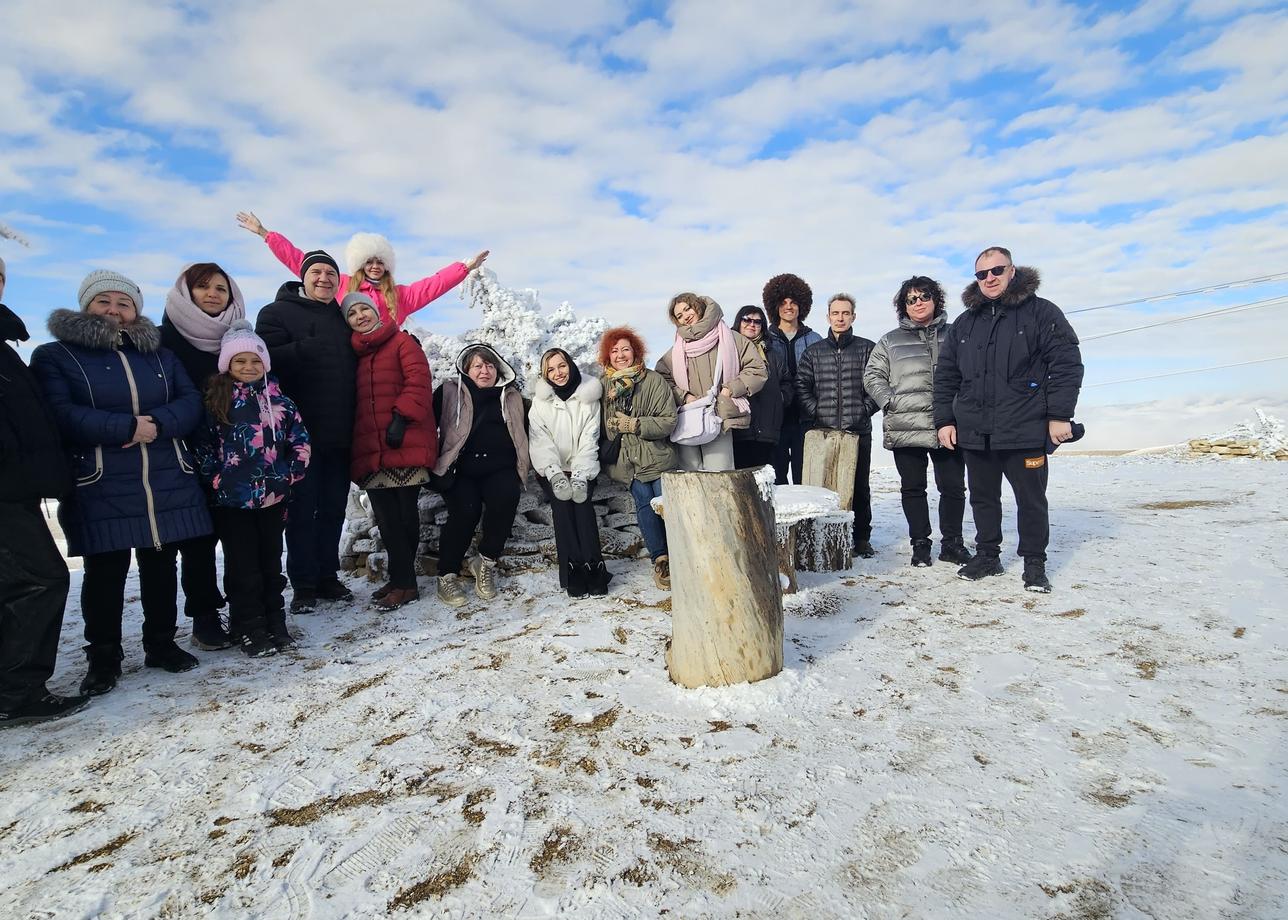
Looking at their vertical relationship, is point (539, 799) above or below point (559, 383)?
below

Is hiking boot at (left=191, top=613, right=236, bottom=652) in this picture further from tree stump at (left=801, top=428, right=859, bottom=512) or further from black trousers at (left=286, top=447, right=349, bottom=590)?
tree stump at (left=801, top=428, right=859, bottom=512)

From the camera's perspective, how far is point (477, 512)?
4.98 m

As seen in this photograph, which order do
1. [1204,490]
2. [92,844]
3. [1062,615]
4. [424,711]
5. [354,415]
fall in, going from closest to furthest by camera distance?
[92,844], [424,711], [1062,615], [354,415], [1204,490]

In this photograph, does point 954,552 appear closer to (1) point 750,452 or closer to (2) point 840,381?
(2) point 840,381

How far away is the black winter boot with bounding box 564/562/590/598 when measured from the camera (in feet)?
15.8

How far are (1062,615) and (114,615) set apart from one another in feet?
17.8

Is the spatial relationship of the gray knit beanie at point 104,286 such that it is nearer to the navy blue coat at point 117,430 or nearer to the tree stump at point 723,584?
the navy blue coat at point 117,430

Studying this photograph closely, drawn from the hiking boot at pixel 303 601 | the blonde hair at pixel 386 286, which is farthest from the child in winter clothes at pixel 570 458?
the hiking boot at pixel 303 601

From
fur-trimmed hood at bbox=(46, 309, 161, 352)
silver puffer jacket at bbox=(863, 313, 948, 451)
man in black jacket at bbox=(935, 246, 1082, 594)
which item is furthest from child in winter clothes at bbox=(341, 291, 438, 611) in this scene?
man in black jacket at bbox=(935, 246, 1082, 594)

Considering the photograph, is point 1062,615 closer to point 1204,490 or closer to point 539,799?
point 539,799

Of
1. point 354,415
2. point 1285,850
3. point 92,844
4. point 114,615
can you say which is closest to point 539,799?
point 92,844

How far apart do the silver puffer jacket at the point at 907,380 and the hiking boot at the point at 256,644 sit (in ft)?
15.4

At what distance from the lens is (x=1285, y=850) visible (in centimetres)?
187

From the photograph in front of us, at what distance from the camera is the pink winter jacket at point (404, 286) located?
4973 mm
